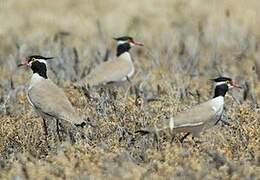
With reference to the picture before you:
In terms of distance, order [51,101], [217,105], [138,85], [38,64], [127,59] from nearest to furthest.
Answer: [217,105] → [51,101] → [38,64] → [138,85] → [127,59]

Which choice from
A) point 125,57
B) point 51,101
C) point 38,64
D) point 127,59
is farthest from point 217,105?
point 125,57

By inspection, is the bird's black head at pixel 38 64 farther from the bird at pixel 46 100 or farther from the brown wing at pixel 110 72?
the brown wing at pixel 110 72

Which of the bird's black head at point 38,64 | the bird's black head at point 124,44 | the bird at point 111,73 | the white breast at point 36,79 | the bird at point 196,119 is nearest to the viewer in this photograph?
the bird at point 196,119

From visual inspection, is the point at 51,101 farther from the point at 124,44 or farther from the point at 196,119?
the point at 124,44

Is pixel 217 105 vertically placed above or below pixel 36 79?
below

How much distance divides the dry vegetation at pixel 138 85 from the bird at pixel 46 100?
0.56ft

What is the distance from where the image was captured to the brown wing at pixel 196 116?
27.2ft

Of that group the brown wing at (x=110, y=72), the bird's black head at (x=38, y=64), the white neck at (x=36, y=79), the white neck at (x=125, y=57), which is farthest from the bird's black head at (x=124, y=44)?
the white neck at (x=36, y=79)

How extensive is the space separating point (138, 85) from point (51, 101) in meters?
2.63

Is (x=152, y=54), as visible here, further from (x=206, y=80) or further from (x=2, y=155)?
(x=2, y=155)

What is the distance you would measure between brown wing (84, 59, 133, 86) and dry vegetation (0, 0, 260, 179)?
140mm

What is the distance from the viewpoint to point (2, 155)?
332 inches

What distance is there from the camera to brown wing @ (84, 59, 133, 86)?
11.6 m

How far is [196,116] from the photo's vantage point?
8461 mm
